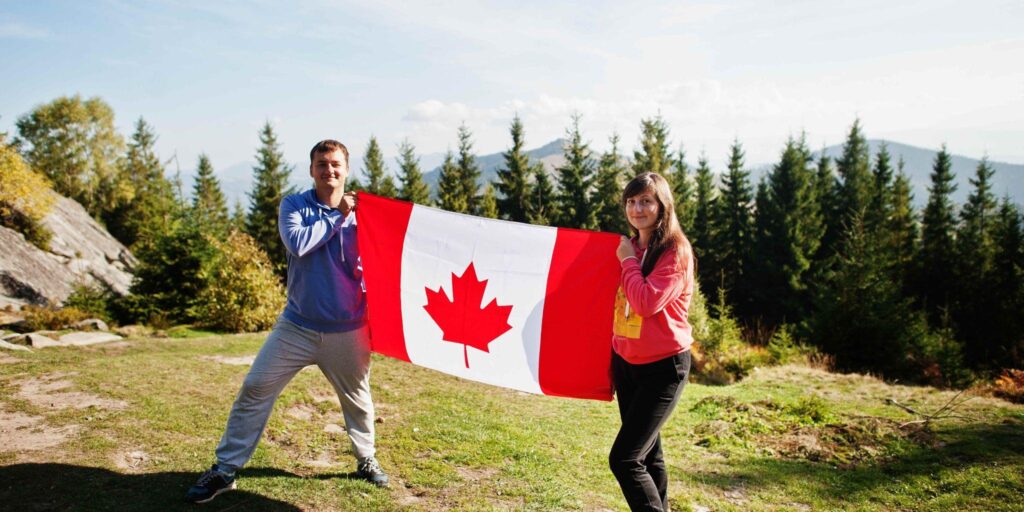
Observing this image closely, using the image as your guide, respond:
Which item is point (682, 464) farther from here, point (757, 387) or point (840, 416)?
point (757, 387)

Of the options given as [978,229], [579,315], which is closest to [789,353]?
[579,315]

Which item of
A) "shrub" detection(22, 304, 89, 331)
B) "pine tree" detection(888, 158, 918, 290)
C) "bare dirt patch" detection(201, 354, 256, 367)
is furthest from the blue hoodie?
"pine tree" detection(888, 158, 918, 290)

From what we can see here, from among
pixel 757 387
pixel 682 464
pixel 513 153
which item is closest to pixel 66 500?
pixel 682 464

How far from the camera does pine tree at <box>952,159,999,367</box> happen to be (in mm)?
29422

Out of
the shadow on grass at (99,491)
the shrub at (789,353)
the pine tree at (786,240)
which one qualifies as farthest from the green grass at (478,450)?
the pine tree at (786,240)

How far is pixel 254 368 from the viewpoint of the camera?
160 inches

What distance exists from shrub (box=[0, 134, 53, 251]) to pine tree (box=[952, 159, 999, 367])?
43618 mm

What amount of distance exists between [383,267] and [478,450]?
2.42 meters

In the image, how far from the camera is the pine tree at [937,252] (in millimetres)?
33531

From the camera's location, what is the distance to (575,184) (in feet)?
127

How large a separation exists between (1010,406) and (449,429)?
9.28 meters

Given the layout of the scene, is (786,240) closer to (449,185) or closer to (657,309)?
(449,185)

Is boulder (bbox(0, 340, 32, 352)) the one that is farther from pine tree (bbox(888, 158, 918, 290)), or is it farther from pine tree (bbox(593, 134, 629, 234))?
pine tree (bbox(888, 158, 918, 290))

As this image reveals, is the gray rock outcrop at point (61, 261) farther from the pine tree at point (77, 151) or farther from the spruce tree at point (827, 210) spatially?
the spruce tree at point (827, 210)
